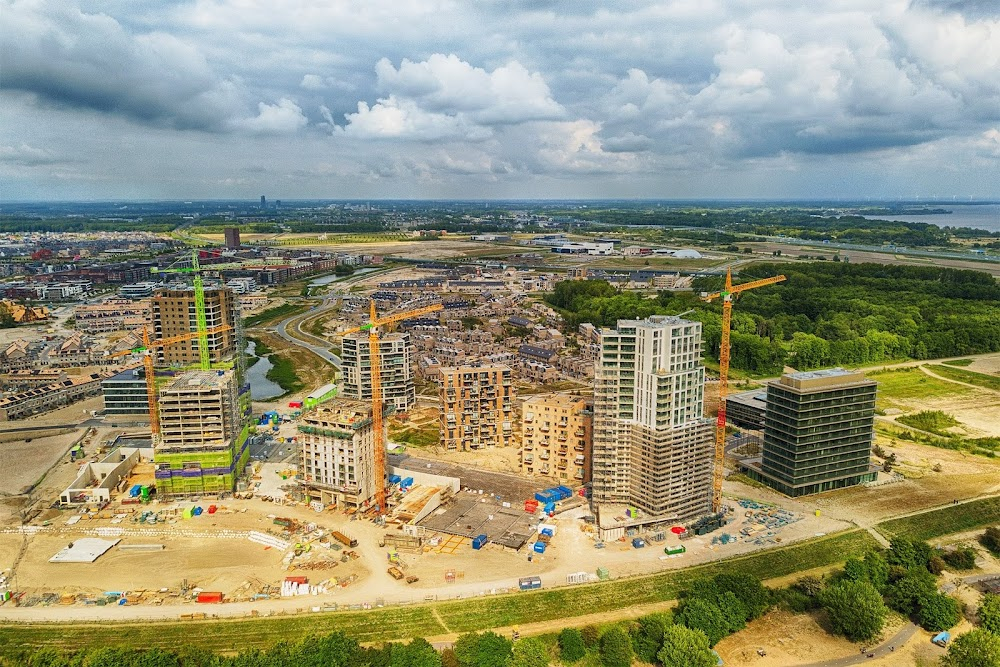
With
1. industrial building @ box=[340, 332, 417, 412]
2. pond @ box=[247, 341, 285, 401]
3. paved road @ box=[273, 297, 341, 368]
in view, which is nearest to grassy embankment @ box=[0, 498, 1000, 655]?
industrial building @ box=[340, 332, 417, 412]

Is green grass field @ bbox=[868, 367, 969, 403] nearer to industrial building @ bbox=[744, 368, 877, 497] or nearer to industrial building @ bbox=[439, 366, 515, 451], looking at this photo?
industrial building @ bbox=[744, 368, 877, 497]

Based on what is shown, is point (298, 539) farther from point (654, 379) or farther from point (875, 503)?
point (875, 503)

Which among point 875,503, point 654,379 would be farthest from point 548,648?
point 875,503

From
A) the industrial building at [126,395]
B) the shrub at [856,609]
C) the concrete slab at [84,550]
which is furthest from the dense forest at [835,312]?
the concrete slab at [84,550]

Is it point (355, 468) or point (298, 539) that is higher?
point (355, 468)

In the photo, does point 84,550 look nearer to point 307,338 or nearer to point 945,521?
point 945,521

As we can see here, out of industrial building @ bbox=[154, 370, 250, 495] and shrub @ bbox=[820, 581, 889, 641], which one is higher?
industrial building @ bbox=[154, 370, 250, 495]

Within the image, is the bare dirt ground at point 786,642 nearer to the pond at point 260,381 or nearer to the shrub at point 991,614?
the shrub at point 991,614
